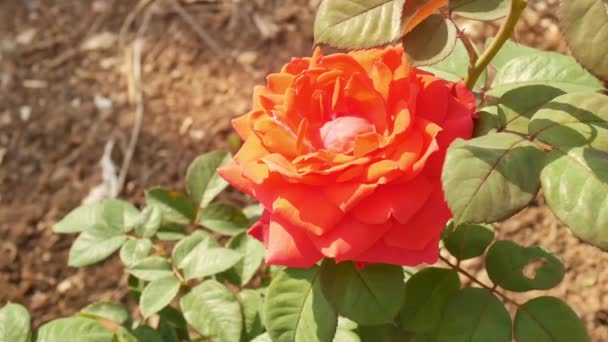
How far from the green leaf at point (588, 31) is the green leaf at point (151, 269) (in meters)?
0.69

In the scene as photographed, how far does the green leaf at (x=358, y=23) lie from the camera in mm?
765

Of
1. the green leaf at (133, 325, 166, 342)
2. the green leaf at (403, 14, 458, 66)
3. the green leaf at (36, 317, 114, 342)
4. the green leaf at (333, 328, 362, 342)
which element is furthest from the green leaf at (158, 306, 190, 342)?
the green leaf at (403, 14, 458, 66)

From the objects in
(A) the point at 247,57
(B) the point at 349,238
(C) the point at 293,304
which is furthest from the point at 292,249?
(A) the point at 247,57

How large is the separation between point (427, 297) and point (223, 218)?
1.46 ft

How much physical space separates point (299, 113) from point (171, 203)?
53 centimetres

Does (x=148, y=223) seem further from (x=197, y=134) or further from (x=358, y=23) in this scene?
(x=197, y=134)

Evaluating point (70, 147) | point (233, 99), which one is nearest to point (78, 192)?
point (70, 147)

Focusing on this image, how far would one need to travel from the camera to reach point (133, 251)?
3.75ft

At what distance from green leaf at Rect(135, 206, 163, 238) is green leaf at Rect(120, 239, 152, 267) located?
0.06ft

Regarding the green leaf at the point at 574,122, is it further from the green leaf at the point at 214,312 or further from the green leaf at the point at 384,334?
the green leaf at the point at 214,312

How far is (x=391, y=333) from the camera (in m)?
1.00

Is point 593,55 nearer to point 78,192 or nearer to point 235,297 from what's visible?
point 235,297

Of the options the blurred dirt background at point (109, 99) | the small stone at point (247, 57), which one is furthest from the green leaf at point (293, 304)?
the small stone at point (247, 57)

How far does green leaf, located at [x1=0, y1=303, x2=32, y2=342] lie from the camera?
1024 mm
